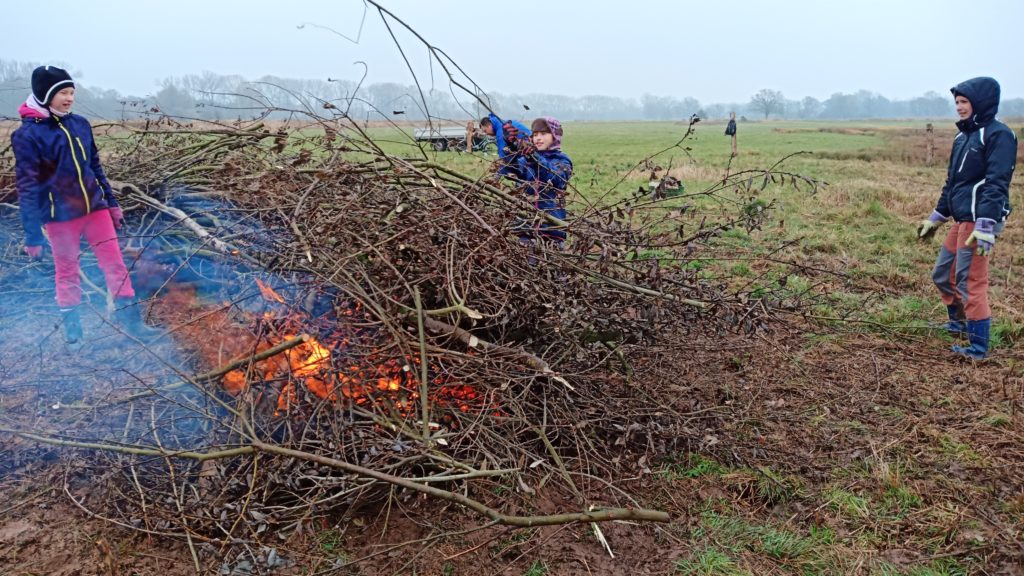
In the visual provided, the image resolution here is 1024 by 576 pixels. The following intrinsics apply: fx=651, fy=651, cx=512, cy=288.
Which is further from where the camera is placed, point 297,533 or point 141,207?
point 141,207

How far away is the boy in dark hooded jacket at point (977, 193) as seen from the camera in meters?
4.34

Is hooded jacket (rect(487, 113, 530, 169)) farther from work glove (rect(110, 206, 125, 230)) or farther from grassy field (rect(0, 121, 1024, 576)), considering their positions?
work glove (rect(110, 206, 125, 230))

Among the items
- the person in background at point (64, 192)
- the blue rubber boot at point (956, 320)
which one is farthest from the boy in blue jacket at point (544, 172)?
the blue rubber boot at point (956, 320)

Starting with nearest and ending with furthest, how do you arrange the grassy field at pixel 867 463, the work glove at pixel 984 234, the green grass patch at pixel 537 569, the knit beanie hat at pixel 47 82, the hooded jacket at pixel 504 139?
the green grass patch at pixel 537 569, the grassy field at pixel 867 463, the knit beanie hat at pixel 47 82, the hooded jacket at pixel 504 139, the work glove at pixel 984 234

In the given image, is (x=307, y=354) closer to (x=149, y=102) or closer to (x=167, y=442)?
(x=167, y=442)

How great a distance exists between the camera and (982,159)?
4430 millimetres

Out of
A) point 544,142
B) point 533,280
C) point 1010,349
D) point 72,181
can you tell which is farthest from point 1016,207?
point 72,181

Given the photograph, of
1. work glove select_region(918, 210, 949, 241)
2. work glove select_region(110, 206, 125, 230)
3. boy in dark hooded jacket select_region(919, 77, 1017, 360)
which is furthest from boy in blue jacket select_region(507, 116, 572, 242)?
work glove select_region(918, 210, 949, 241)

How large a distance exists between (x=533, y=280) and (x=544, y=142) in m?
1.45

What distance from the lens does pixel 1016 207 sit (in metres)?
10.3

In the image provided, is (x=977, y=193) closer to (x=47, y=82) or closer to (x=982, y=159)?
(x=982, y=159)

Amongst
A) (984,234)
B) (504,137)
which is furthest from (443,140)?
(984,234)

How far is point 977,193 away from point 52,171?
5.93 m

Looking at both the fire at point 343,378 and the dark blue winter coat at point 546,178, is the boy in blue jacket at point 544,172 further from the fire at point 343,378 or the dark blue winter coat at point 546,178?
the fire at point 343,378
